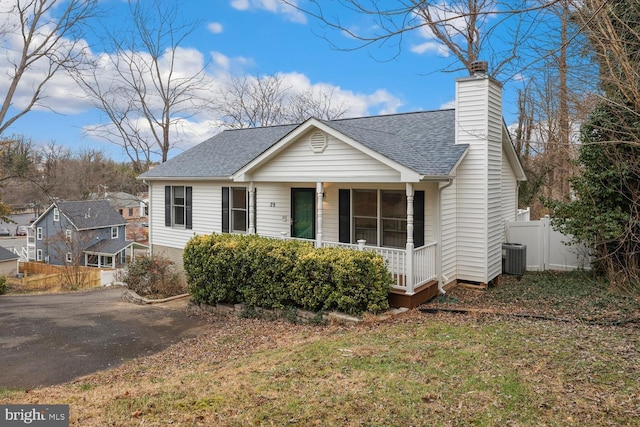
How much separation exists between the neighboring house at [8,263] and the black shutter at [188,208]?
23.1 metres

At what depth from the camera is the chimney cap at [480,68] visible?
10.8 metres

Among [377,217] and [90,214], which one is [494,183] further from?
[90,214]

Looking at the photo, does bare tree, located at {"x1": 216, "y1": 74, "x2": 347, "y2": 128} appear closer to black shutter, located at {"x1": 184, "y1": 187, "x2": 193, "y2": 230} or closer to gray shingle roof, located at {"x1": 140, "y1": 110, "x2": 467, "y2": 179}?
gray shingle roof, located at {"x1": 140, "y1": 110, "x2": 467, "y2": 179}

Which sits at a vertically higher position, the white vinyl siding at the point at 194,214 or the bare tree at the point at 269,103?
the bare tree at the point at 269,103

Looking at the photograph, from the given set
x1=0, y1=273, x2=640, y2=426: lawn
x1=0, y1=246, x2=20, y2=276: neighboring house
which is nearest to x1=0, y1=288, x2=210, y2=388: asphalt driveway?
x1=0, y1=273, x2=640, y2=426: lawn

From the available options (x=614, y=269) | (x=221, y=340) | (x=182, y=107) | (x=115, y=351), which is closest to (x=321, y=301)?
(x=221, y=340)

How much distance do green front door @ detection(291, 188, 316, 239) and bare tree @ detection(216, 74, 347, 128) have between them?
750 inches

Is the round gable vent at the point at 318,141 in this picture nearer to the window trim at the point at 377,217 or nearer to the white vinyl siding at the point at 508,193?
the window trim at the point at 377,217

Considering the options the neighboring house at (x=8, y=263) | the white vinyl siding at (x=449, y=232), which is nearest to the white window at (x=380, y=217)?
the white vinyl siding at (x=449, y=232)

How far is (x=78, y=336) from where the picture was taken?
895 cm

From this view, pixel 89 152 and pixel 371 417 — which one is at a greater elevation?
pixel 89 152

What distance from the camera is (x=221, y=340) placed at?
8.32m

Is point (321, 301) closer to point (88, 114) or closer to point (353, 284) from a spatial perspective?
point (353, 284)

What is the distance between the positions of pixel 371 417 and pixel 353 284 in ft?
14.5
